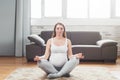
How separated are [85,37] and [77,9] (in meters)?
0.94

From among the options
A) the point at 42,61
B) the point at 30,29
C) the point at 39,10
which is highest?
the point at 39,10

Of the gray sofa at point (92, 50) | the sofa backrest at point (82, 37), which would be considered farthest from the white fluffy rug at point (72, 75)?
the sofa backrest at point (82, 37)

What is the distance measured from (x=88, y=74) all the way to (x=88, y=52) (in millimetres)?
1672

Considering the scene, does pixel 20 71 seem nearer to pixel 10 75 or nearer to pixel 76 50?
pixel 10 75

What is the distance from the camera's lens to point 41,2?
7.17 meters

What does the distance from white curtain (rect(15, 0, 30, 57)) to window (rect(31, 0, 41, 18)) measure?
31 cm

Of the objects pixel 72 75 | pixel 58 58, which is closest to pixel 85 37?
pixel 72 75

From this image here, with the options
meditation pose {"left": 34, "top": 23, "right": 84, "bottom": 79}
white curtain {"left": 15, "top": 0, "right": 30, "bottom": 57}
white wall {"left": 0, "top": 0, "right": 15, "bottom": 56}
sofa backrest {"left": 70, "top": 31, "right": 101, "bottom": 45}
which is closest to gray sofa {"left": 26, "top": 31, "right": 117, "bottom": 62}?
sofa backrest {"left": 70, "top": 31, "right": 101, "bottom": 45}

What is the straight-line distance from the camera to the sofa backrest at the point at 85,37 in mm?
6750

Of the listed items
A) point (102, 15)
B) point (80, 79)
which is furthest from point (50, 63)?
point (102, 15)

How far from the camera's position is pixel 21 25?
22.4 feet

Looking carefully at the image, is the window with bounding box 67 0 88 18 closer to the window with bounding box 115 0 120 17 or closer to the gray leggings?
the window with bounding box 115 0 120 17

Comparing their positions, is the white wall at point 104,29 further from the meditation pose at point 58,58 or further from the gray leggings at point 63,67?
Answer: the gray leggings at point 63,67

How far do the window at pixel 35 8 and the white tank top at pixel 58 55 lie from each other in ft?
9.99
